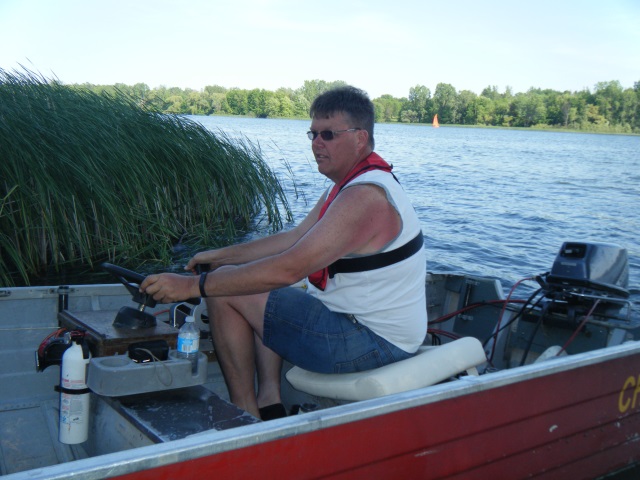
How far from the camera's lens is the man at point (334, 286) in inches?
108

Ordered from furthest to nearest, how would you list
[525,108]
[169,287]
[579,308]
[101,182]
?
1. [525,108]
2. [101,182]
3. [579,308]
4. [169,287]

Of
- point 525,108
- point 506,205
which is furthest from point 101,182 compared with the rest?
point 525,108

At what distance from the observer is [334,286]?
306 centimetres

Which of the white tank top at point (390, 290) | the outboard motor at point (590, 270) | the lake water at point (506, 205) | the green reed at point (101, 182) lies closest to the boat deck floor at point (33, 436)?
the white tank top at point (390, 290)

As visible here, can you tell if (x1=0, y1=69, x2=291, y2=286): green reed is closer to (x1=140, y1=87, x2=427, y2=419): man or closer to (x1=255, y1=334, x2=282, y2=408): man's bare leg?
(x1=255, y1=334, x2=282, y2=408): man's bare leg

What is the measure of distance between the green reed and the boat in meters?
3.08

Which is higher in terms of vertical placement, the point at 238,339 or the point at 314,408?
the point at 238,339

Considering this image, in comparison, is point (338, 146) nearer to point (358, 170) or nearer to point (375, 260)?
point (358, 170)

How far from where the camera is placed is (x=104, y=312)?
3355mm

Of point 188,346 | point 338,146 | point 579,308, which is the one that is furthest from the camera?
point 579,308

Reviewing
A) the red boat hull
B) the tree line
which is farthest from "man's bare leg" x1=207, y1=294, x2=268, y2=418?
the tree line

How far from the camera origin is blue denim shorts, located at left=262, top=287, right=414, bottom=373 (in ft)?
9.81

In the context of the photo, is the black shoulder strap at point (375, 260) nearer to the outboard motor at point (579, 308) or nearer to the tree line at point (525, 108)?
the outboard motor at point (579, 308)

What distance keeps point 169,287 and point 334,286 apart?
78 centimetres
